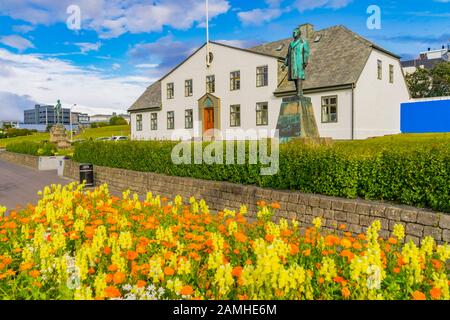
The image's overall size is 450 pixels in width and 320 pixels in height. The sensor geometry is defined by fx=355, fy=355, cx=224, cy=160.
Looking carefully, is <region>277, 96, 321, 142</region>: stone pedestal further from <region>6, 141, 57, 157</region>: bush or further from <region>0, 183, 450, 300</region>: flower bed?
<region>6, 141, 57, 157</region>: bush

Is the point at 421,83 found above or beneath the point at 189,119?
above

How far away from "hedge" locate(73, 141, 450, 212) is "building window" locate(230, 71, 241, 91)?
18.5 meters

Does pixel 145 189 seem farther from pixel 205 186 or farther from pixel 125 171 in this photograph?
pixel 205 186

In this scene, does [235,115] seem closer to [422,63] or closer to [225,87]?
[225,87]

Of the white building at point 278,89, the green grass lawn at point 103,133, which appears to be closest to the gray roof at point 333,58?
the white building at point 278,89

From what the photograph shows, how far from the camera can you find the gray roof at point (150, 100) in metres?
36.6

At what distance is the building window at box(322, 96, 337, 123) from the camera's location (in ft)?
80.9

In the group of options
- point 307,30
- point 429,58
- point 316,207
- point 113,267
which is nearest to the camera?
point 113,267

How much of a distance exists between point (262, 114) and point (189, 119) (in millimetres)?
7961

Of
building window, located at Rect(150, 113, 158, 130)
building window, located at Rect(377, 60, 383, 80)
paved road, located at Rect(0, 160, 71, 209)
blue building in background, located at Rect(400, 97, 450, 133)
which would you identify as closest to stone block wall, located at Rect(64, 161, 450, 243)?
paved road, located at Rect(0, 160, 71, 209)

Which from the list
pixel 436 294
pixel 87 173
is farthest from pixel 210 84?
A: pixel 436 294

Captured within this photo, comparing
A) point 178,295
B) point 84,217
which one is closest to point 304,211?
point 84,217

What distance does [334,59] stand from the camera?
26141 mm
